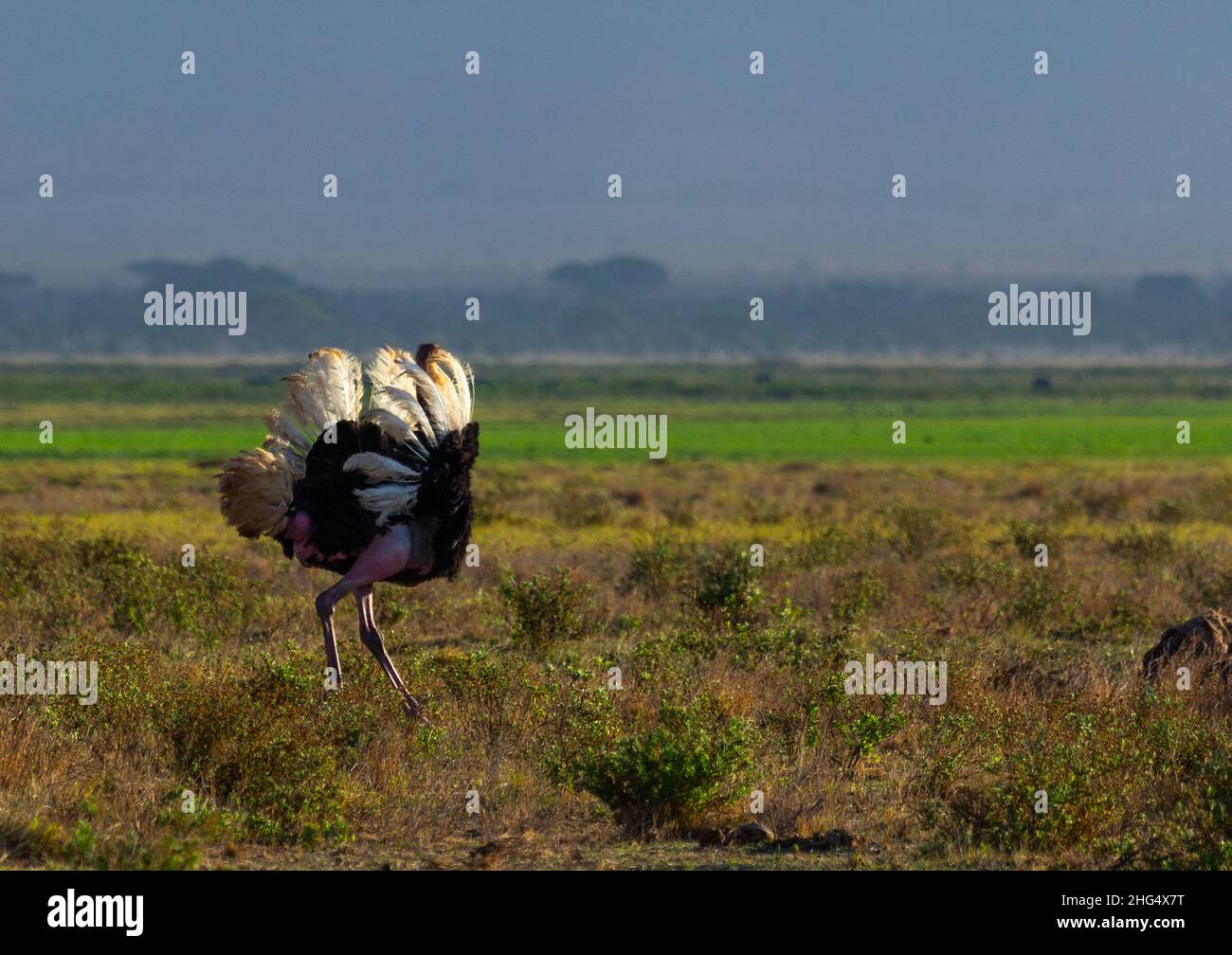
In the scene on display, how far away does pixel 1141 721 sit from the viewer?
8.97m

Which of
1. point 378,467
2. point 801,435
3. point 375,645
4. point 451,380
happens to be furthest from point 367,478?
point 801,435

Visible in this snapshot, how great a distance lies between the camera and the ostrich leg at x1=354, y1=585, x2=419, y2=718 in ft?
30.6

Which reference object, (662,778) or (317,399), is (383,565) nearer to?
(317,399)

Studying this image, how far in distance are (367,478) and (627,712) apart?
210 cm

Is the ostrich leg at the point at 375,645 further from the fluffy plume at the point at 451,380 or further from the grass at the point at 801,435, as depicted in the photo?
the grass at the point at 801,435

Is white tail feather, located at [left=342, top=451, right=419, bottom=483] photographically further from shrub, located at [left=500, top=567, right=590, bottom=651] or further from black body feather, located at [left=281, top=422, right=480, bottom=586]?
shrub, located at [left=500, top=567, right=590, bottom=651]

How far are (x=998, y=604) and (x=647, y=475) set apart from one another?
2844 cm

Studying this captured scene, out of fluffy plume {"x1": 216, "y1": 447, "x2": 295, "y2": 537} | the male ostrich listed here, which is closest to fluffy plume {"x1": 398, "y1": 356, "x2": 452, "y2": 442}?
the male ostrich

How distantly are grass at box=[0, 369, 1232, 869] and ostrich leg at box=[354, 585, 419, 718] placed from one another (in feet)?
0.36

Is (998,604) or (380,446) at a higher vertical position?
(380,446)

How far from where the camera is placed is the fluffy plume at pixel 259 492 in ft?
31.5

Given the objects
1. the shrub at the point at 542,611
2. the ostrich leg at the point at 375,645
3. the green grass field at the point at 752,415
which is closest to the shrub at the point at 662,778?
the ostrich leg at the point at 375,645
